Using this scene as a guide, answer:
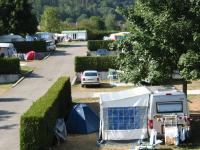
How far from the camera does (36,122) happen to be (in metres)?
17.1

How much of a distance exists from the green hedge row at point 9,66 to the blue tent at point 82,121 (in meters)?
20.7

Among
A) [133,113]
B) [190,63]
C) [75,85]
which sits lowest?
[75,85]

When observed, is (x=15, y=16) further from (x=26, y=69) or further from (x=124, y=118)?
(x=124, y=118)

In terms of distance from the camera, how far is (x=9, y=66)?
43.5 metres

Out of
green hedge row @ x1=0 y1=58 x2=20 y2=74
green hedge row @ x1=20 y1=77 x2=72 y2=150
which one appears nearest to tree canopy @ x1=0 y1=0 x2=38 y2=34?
green hedge row @ x1=0 y1=58 x2=20 y2=74

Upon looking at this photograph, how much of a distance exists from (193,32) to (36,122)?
7173 millimetres

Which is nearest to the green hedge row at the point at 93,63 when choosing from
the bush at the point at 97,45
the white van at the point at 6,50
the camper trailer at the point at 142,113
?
the white van at the point at 6,50

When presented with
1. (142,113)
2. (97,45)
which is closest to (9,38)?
(97,45)

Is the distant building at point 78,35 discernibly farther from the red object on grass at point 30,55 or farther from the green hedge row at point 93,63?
the green hedge row at point 93,63

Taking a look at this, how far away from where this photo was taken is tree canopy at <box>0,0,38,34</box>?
2734 inches

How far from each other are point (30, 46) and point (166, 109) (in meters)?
43.3

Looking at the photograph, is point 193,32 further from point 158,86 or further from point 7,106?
point 7,106

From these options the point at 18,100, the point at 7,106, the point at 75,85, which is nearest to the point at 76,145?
the point at 7,106

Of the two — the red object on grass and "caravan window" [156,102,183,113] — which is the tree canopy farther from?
"caravan window" [156,102,183,113]
